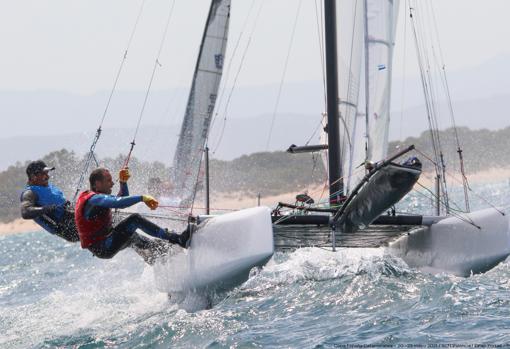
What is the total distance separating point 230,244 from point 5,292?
5.53m

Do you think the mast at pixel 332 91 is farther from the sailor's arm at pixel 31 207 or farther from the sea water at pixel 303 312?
the sailor's arm at pixel 31 207

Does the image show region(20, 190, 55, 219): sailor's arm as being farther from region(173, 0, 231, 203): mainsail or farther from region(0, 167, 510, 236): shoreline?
region(0, 167, 510, 236): shoreline

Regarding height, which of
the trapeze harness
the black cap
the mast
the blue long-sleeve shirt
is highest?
the mast

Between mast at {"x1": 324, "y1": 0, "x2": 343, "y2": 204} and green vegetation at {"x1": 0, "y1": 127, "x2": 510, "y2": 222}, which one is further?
green vegetation at {"x1": 0, "y1": 127, "x2": 510, "y2": 222}

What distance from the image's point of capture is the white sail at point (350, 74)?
9.90 m

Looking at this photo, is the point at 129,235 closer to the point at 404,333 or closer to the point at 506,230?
the point at 404,333

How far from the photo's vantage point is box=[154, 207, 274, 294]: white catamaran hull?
7.53m

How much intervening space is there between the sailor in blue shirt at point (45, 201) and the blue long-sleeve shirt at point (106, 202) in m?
0.52

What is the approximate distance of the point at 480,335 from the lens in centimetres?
620

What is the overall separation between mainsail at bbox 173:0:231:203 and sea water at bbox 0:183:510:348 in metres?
1.48

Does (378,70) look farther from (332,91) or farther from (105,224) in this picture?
(105,224)

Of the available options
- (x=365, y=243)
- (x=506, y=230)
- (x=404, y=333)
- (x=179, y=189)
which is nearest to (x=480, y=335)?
(x=404, y=333)

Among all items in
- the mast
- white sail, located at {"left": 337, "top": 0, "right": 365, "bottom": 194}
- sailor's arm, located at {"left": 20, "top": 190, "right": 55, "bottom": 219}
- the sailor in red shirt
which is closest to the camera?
the sailor in red shirt

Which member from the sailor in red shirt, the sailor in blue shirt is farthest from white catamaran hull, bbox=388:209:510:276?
the sailor in blue shirt
